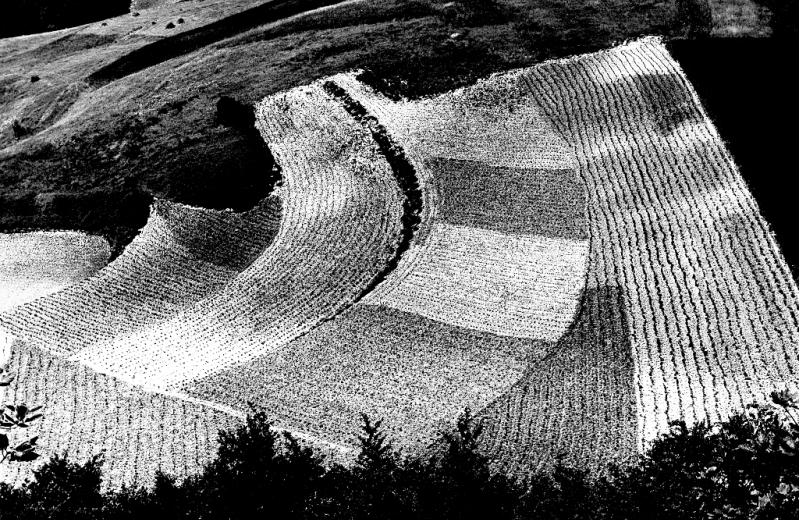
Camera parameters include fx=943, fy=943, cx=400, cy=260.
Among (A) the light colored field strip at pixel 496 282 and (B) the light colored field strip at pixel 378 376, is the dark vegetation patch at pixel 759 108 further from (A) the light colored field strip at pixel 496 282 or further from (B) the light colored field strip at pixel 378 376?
(B) the light colored field strip at pixel 378 376

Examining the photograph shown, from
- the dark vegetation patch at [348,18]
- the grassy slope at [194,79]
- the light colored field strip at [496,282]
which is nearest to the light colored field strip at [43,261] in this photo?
the grassy slope at [194,79]

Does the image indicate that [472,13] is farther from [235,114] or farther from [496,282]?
[496,282]

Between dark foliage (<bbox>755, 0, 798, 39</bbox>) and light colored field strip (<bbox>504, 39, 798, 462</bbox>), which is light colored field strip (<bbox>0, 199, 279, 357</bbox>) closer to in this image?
light colored field strip (<bbox>504, 39, 798, 462</bbox>)

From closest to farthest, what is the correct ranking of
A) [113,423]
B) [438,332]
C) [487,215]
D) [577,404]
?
[113,423] → [577,404] → [438,332] → [487,215]

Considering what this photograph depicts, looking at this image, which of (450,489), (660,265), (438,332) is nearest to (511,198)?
(660,265)

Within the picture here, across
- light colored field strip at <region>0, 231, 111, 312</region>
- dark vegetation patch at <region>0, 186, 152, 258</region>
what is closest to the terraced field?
dark vegetation patch at <region>0, 186, 152, 258</region>
